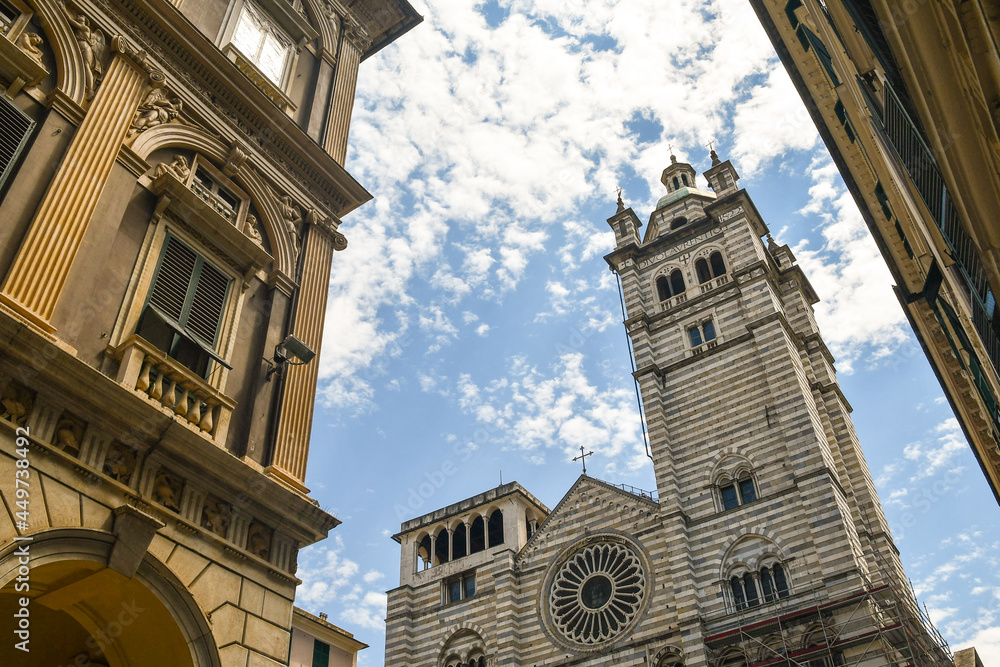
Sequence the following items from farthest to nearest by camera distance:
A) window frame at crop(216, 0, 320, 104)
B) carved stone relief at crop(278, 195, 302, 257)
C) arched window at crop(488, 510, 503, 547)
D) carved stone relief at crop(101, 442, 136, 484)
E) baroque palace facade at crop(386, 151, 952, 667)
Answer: arched window at crop(488, 510, 503, 547), baroque palace facade at crop(386, 151, 952, 667), window frame at crop(216, 0, 320, 104), carved stone relief at crop(278, 195, 302, 257), carved stone relief at crop(101, 442, 136, 484)

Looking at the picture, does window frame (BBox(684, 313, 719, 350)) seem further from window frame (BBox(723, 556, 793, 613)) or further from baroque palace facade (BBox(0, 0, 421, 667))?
baroque palace facade (BBox(0, 0, 421, 667))

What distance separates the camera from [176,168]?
8531 millimetres

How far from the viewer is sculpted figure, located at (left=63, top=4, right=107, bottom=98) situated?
26.0ft

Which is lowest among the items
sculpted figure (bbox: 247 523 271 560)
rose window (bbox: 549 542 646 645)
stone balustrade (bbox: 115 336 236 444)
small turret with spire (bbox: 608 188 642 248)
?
sculpted figure (bbox: 247 523 271 560)

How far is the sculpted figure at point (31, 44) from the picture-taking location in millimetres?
7410

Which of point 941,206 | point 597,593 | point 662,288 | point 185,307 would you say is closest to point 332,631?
point 597,593

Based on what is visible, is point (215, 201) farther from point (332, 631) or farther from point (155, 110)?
point (332, 631)

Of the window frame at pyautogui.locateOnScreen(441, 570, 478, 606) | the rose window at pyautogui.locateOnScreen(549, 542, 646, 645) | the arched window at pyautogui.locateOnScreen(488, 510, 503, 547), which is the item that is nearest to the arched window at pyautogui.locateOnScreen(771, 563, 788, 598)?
the rose window at pyautogui.locateOnScreen(549, 542, 646, 645)

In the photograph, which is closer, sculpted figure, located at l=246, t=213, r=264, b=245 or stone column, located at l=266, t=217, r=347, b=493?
stone column, located at l=266, t=217, r=347, b=493

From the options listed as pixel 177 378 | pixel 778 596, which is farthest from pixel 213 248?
pixel 778 596

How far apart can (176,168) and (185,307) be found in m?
1.71

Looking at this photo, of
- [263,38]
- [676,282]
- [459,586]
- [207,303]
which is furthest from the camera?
[676,282]

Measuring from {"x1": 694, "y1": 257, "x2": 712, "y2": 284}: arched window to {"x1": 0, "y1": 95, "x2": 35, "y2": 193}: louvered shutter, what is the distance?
28.7 m

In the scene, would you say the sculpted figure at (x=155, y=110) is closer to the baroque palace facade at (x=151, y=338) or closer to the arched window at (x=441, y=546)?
the baroque palace facade at (x=151, y=338)
